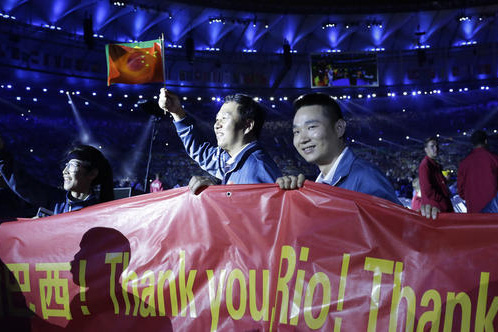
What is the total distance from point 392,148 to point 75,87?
18971 mm

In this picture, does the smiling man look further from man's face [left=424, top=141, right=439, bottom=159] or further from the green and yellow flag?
man's face [left=424, top=141, right=439, bottom=159]

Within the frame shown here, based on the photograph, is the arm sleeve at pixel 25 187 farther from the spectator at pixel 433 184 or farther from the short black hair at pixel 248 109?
the spectator at pixel 433 184

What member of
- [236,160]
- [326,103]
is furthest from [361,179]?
[236,160]

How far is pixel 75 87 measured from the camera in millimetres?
21688

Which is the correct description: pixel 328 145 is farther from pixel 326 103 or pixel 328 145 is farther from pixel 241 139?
pixel 241 139

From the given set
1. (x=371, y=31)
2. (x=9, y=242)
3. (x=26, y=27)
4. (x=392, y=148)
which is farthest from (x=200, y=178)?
(x=371, y=31)

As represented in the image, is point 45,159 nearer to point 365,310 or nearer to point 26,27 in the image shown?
point 26,27

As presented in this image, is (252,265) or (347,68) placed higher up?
(347,68)

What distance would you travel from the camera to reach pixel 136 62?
370 centimetres

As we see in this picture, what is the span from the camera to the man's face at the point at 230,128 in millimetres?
2967

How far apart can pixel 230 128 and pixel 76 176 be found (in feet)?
3.94

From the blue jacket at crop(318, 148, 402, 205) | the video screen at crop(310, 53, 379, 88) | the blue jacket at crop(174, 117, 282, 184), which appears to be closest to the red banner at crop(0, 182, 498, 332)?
the blue jacket at crop(318, 148, 402, 205)

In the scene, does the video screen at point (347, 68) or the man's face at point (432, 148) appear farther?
the video screen at point (347, 68)

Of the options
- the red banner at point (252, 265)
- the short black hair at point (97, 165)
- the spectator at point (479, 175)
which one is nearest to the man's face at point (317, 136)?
the red banner at point (252, 265)
